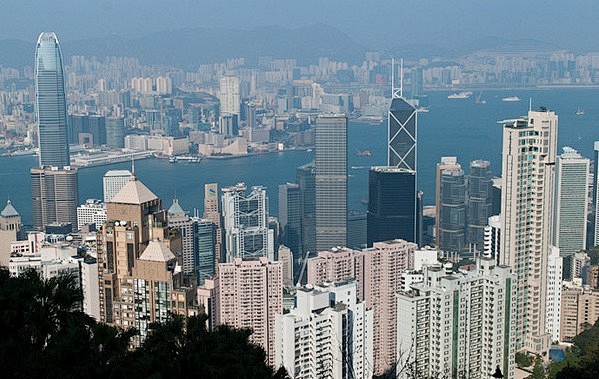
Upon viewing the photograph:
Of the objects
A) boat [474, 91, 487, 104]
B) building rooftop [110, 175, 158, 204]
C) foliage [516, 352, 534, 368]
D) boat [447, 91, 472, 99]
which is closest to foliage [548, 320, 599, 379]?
foliage [516, 352, 534, 368]

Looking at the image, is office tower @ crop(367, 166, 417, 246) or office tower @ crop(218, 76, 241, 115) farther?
office tower @ crop(218, 76, 241, 115)

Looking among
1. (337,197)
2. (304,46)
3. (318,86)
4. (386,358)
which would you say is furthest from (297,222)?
(304,46)

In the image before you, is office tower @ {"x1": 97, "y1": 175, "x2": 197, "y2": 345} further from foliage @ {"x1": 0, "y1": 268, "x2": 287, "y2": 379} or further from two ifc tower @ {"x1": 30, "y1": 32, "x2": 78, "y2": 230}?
A: two ifc tower @ {"x1": 30, "y1": 32, "x2": 78, "y2": 230}

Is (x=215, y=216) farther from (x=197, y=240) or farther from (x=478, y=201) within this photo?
(x=478, y=201)

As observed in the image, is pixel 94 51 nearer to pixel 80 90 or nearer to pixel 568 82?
pixel 80 90

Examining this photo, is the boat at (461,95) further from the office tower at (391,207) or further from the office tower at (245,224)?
the office tower at (245,224)

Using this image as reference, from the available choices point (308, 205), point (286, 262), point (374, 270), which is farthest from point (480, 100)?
point (374, 270)
